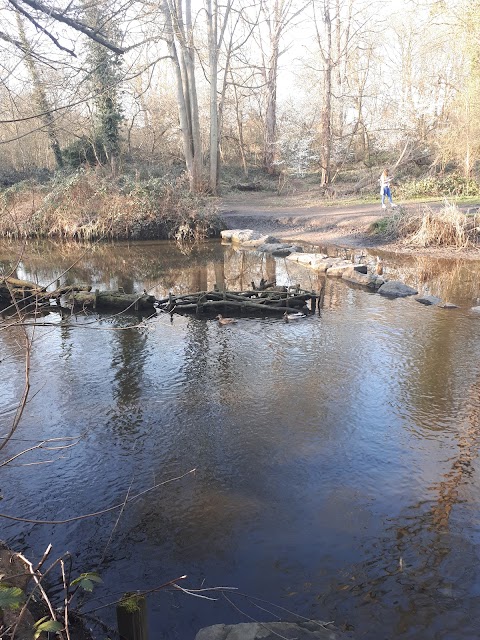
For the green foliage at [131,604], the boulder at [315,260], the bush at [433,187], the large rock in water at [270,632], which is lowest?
the large rock in water at [270,632]

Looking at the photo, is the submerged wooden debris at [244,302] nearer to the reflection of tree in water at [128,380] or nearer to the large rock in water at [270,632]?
the reflection of tree in water at [128,380]

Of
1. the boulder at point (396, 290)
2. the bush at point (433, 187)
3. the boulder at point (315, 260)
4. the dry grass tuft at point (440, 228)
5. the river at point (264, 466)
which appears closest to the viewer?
the river at point (264, 466)

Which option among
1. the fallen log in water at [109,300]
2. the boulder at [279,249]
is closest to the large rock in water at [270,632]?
the fallen log in water at [109,300]

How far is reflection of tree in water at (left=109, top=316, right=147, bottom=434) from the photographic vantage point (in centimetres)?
656

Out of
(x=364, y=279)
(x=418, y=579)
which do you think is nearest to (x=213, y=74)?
(x=364, y=279)

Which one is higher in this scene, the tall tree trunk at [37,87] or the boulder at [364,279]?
the tall tree trunk at [37,87]

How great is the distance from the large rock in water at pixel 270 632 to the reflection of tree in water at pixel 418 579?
0.88ft

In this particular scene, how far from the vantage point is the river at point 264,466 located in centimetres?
395

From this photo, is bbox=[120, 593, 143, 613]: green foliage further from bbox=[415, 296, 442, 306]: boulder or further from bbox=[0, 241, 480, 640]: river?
bbox=[415, 296, 442, 306]: boulder

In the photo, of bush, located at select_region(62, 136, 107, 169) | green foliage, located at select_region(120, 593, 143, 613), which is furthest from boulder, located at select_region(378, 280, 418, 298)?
bush, located at select_region(62, 136, 107, 169)

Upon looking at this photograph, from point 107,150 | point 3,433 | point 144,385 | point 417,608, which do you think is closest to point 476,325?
point 144,385

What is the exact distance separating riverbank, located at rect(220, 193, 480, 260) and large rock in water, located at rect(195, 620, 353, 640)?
14.1 m

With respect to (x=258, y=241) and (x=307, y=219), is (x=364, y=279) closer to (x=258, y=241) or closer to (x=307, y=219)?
(x=258, y=241)

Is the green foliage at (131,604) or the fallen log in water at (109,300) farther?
the fallen log in water at (109,300)
